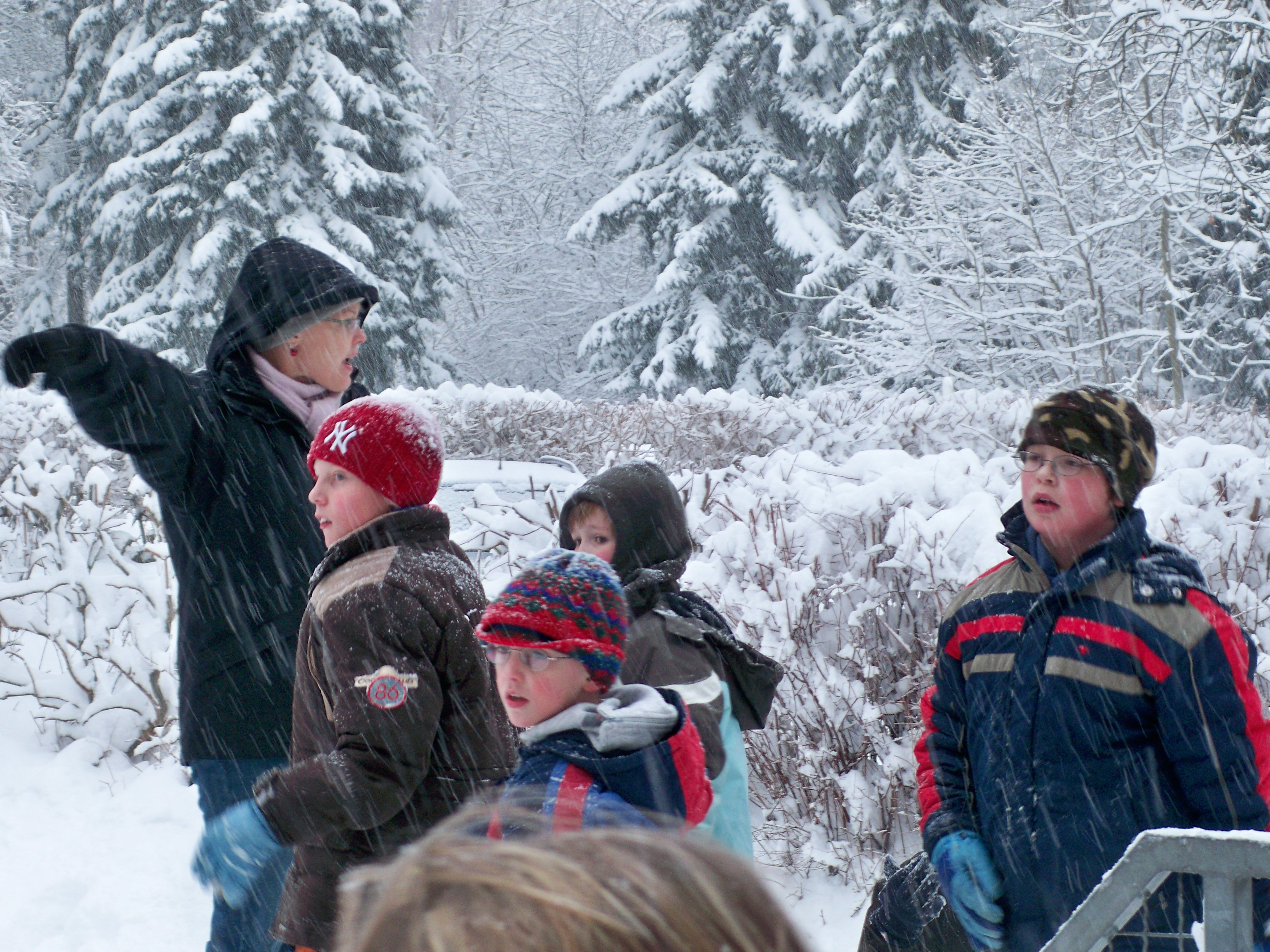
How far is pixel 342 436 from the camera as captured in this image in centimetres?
205

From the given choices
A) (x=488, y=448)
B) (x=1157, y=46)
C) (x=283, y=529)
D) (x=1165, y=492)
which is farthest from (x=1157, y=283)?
(x=283, y=529)

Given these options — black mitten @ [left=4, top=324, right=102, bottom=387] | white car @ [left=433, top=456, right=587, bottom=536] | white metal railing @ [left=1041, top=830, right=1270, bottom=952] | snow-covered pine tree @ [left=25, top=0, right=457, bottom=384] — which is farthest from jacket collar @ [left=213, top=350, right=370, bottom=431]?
snow-covered pine tree @ [left=25, top=0, right=457, bottom=384]

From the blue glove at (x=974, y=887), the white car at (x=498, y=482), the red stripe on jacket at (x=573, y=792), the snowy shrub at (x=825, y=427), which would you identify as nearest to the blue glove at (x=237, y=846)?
the red stripe on jacket at (x=573, y=792)

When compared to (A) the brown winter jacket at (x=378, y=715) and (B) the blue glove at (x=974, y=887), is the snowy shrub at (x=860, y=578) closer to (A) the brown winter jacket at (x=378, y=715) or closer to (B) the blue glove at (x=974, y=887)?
(B) the blue glove at (x=974, y=887)

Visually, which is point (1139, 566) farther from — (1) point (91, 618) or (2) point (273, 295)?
(1) point (91, 618)

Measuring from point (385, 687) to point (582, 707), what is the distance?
32 centimetres

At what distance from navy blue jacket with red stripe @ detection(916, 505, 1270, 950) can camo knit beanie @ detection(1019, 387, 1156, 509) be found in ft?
0.39

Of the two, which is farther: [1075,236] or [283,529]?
[1075,236]

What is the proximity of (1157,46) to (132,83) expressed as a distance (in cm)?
1730

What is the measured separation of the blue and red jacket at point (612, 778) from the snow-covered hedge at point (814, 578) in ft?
6.33

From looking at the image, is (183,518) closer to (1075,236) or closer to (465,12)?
(1075,236)

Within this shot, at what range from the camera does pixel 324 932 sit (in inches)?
73.6

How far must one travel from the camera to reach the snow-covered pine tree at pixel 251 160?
1898cm

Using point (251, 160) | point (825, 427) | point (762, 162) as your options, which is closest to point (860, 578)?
point (825, 427)
